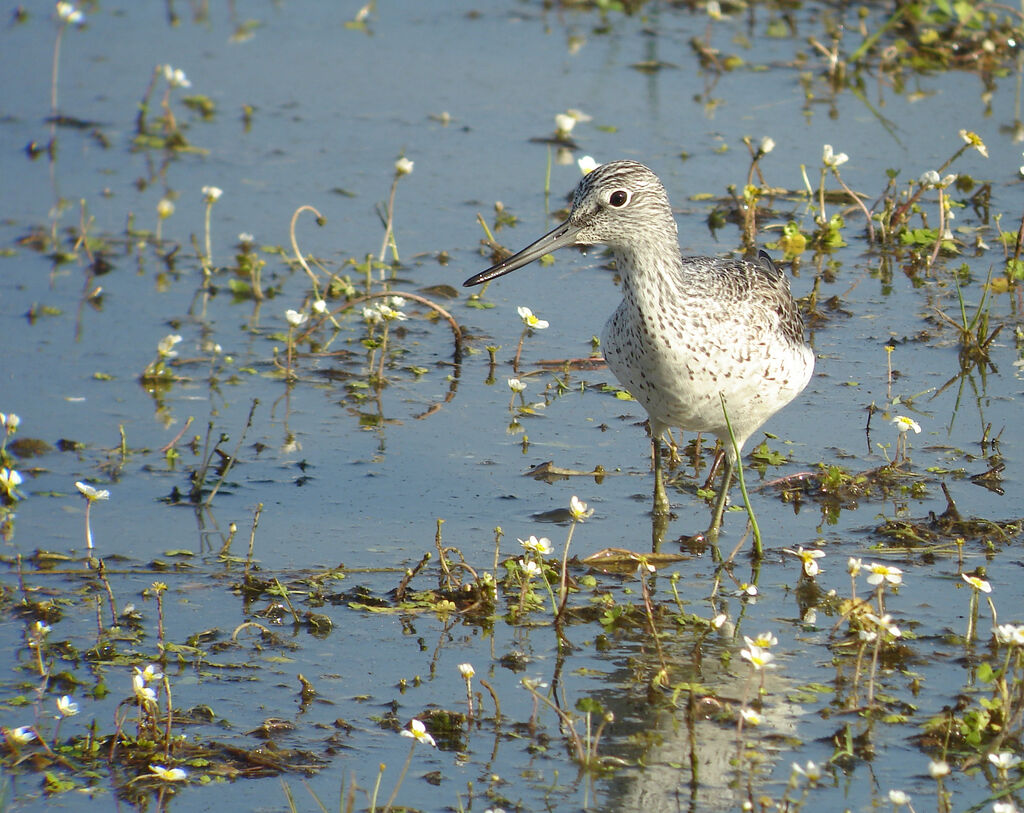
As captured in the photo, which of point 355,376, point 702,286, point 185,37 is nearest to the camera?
point 702,286

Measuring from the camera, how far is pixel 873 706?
193 inches

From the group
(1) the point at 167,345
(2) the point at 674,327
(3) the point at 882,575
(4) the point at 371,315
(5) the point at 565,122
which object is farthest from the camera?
(5) the point at 565,122

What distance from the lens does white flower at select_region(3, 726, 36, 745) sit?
445cm

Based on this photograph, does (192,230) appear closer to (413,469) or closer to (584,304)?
(584,304)

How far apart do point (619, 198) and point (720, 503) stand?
142cm

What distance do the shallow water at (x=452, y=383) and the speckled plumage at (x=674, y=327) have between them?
0.58 m

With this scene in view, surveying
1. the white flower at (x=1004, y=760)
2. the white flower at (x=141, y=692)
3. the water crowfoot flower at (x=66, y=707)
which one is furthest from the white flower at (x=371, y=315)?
the white flower at (x=1004, y=760)

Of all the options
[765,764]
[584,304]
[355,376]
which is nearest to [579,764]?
[765,764]

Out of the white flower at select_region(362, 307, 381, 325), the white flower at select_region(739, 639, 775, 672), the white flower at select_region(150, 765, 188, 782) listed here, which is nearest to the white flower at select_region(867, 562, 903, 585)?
the white flower at select_region(739, 639, 775, 672)

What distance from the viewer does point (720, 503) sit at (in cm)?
648

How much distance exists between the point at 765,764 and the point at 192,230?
6339 millimetres

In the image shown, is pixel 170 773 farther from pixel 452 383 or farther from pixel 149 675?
pixel 452 383

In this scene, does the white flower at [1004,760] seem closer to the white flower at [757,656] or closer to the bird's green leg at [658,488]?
the white flower at [757,656]

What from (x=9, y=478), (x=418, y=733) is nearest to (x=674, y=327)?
(x=418, y=733)
